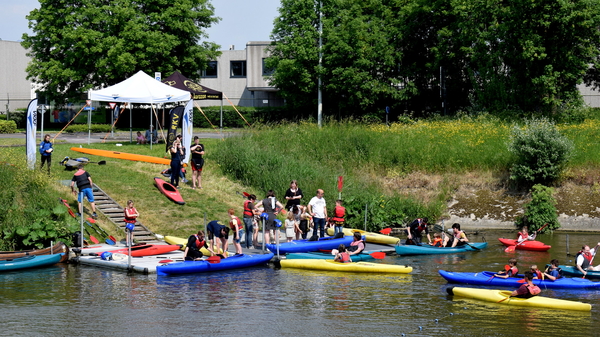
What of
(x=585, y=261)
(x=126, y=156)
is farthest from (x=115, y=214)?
(x=585, y=261)

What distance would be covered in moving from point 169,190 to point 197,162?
160cm

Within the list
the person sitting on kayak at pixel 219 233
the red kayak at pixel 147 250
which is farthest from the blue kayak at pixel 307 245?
the red kayak at pixel 147 250

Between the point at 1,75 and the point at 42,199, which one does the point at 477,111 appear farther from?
the point at 1,75

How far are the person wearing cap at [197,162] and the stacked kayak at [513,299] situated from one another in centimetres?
1323

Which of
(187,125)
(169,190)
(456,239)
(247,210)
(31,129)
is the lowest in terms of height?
(456,239)

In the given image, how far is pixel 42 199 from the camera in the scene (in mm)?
22938

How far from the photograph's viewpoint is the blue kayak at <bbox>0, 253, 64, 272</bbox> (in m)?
19.3

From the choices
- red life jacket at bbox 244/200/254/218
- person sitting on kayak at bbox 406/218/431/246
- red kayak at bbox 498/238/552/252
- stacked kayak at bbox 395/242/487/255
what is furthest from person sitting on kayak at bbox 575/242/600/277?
red life jacket at bbox 244/200/254/218

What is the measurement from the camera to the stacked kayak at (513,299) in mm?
15516

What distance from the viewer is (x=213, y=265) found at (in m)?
19.4

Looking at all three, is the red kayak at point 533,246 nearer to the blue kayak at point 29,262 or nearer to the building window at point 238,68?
the blue kayak at point 29,262

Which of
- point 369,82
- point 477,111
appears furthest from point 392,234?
point 369,82

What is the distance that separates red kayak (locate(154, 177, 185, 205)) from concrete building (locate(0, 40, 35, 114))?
40.2 m

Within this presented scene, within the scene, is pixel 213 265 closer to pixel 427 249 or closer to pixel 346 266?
pixel 346 266
